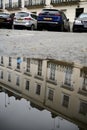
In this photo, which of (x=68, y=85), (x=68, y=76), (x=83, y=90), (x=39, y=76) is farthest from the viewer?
(x=68, y=76)

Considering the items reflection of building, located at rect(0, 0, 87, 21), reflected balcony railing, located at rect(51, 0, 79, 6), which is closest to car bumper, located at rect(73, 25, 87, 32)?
reflection of building, located at rect(0, 0, 87, 21)

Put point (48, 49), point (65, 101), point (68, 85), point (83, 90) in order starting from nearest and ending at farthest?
1. point (65, 101)
2. point (83, 90)
3. point (68, 85)
4. point (48, 49)

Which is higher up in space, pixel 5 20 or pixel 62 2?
pixel 62 2

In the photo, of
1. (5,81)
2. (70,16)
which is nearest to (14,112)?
(5,81)

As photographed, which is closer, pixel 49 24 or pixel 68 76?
pixel 68 76

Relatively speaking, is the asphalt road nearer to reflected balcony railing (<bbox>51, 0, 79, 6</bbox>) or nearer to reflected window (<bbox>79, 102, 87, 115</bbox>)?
reflected window (<bbox>79, 102, 87, 115</bbox>)

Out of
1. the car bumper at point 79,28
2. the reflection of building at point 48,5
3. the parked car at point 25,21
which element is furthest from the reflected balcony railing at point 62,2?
the car bumper at point 79,28

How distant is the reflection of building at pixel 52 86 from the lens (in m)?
3.44

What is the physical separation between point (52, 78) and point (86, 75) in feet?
2.38

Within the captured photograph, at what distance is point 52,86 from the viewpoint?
175 inches

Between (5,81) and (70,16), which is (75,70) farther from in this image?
(70,16)

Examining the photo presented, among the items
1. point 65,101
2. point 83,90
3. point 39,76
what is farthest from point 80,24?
point 65,101

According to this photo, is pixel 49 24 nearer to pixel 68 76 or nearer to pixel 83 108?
pixel 68 76

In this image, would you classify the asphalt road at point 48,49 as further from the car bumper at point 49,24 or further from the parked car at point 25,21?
the parked car at point 25,21
